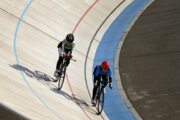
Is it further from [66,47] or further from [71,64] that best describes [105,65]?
[71,64]

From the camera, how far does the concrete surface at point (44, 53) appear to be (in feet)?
25.2

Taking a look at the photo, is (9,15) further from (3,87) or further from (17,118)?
(17,118)

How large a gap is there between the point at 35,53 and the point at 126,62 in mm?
3516

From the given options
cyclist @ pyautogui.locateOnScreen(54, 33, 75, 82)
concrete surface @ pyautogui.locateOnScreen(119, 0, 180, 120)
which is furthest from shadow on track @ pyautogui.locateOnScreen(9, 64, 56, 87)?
concrete surface @ pyautogui.locateOnScreen(119, 0, 180, 120)

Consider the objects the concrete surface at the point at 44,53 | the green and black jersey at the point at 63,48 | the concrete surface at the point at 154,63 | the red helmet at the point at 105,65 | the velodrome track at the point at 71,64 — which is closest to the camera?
the concrete surface at the point at 44,53

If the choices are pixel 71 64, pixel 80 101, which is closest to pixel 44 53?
pixel 71 64

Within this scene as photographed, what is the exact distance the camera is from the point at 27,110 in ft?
22.1

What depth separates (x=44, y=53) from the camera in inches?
437

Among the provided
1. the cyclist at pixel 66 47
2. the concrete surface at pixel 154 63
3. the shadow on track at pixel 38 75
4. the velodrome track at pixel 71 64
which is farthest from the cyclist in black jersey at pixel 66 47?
the concrete surface at pixel 154 63

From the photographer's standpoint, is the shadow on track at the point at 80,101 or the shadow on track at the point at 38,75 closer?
the shadow on track at the point at 38,75

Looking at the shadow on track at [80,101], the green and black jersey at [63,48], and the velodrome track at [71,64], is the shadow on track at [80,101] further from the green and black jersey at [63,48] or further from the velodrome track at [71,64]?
the green and black jersey at [63,48]

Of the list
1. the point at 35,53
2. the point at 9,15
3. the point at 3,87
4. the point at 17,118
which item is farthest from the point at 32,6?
the point at 17,118

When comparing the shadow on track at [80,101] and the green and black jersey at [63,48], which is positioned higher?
the green and black jersey at [63,48]

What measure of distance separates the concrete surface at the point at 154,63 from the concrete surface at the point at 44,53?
51.1 inches
